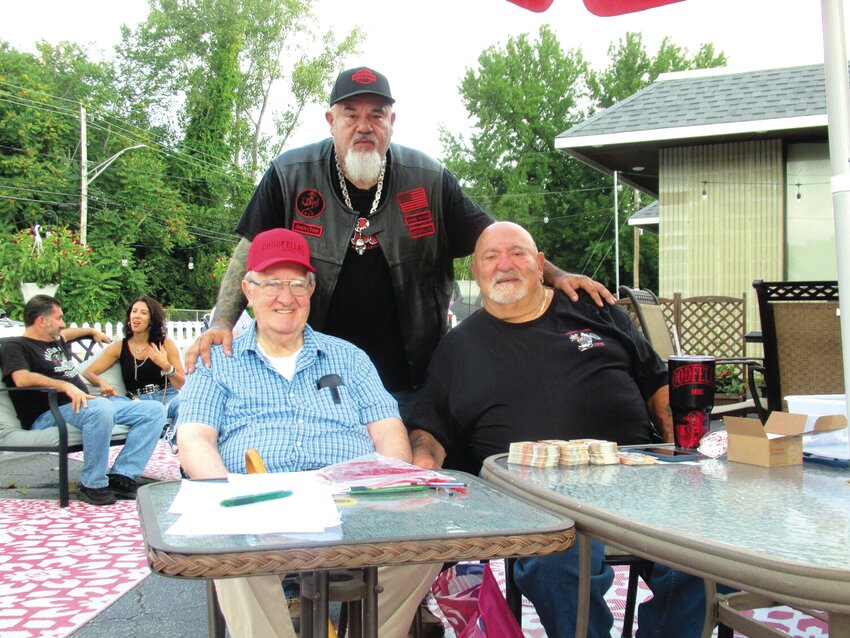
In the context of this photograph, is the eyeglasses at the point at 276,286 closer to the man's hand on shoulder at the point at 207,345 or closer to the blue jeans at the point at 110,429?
the man's hand on shoulder at the point at 207,345

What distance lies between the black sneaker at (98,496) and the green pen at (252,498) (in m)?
4.50

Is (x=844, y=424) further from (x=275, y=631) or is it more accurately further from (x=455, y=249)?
(x=455, y=249)

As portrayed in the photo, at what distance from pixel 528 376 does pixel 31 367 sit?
4441 mm

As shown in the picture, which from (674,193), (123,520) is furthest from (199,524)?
(674,193)

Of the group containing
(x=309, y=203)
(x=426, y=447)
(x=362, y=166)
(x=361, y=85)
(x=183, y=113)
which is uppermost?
(x=183, y=113)

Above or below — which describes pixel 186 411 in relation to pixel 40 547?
above

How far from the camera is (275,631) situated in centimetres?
170

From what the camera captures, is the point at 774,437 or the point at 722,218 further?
the point at 722,218

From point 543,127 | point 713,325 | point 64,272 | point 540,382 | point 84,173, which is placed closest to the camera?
point 540,382

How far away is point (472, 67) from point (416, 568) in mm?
40544

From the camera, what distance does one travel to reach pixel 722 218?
10.0 meters

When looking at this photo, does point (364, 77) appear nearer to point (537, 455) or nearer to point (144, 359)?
point (537, 455)

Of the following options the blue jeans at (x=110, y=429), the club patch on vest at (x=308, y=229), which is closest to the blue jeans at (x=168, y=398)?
the blue jeans at (x=110, y=429)

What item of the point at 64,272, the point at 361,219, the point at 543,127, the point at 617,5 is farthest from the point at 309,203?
the point at 543,127
